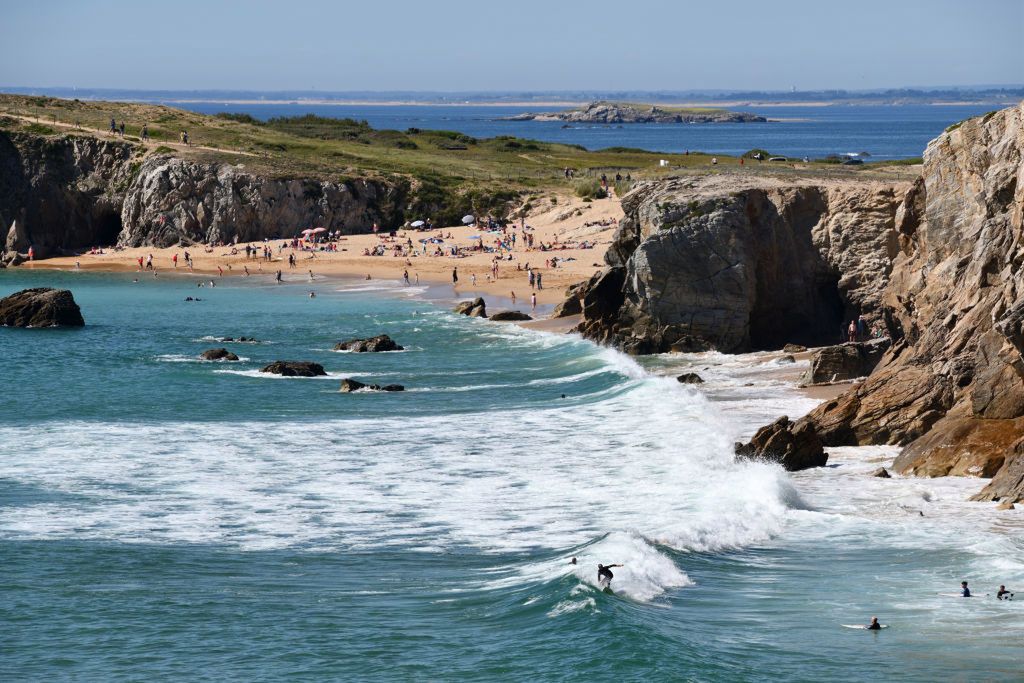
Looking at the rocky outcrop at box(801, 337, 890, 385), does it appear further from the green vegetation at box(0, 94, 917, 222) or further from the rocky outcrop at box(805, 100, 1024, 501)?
the green vegetation at box(0, 94, 917, 222)

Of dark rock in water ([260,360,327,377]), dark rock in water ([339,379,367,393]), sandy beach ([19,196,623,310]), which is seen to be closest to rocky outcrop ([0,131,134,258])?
sandy beach ([19,196,623,310])

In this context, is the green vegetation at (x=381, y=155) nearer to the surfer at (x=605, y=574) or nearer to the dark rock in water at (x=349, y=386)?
the dark rock in water at (x=349, y=386)

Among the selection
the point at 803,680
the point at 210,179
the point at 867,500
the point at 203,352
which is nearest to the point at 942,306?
the point at 867,500

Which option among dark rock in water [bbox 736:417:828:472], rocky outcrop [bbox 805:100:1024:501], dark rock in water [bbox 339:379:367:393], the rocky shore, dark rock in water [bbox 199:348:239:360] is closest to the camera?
rocky outcrop [bbox 805:100:1024:501]

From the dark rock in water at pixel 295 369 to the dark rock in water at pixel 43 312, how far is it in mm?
17569

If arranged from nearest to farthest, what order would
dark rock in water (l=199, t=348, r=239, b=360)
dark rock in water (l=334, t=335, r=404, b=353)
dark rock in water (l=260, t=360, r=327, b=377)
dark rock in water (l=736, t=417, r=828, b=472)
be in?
dark rock in water (l=736, t=417, r=828, b=472) < dark rock in water (l=260, t=360, r=327, b=377) < dark rock in water (l=199, t=348, r=239, b=360) < dark rock in water (l=334, t=335, r=404, b=353)

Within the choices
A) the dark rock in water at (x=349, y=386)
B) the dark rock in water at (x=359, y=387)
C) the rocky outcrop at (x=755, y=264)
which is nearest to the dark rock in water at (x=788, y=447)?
the rocky outcrop at (x=755, y=264)

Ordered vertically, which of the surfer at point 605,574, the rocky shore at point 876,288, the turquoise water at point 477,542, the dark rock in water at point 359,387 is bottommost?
the dark rock in water at point 359,387

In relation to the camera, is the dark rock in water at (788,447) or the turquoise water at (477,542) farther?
the dark rock in water at (788,447)

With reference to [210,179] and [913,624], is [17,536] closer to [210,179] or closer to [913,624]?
[913,624]

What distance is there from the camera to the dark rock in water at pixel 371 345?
5175cm

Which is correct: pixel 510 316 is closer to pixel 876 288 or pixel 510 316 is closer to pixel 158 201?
pixel 876 288

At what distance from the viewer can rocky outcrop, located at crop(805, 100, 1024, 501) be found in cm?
2664

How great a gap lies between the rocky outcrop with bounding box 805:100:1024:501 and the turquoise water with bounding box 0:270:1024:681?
3.32 ft
